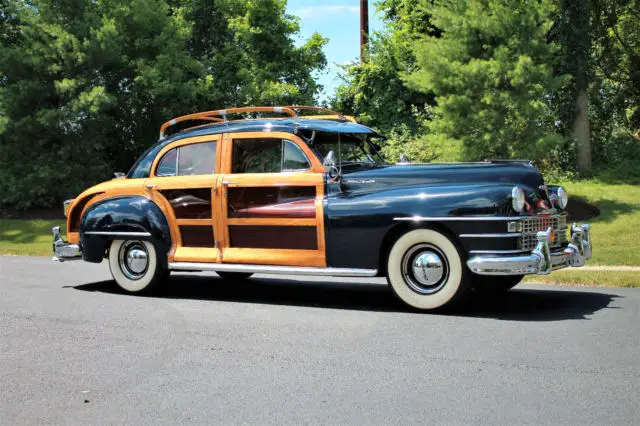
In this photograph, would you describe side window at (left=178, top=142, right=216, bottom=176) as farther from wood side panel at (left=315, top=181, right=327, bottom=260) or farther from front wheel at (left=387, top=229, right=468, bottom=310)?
front wheel at (left=387, top=229, right=468, bottom=310)

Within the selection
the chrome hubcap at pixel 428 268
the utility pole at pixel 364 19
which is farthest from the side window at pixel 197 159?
the utility pole at pixel 364 19

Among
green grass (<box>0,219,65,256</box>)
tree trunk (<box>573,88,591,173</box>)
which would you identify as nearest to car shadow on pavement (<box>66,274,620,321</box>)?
green grass (<box>0,219,65,256</box>)

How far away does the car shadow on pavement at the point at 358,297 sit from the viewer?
7500 mm

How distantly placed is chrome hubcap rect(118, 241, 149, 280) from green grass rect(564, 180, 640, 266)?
7488 mm

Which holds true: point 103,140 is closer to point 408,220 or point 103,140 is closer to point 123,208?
point 123,208

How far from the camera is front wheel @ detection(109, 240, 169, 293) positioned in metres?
9.16

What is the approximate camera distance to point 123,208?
9.26 m

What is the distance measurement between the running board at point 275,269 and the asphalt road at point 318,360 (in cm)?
39

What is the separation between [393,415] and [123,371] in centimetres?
Answer: 214

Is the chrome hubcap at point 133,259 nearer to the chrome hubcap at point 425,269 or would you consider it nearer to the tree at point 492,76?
the chrome hubcap at point 425,269

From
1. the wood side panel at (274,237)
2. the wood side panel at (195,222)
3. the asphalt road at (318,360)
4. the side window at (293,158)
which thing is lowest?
the asphalt road at (318,360)

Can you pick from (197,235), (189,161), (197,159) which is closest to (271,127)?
(197,159)

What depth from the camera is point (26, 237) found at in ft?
68.2

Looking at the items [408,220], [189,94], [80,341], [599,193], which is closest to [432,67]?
[599,193]
